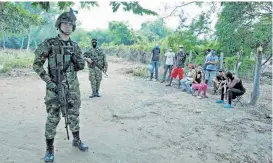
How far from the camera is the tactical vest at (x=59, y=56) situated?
4.07 m

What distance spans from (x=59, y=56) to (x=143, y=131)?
2.72 meters

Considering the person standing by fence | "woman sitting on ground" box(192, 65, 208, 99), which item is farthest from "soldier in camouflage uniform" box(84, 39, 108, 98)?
the person standing by fence

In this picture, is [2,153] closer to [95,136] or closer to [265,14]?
[95,136]

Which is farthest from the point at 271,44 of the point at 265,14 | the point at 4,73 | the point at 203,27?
the point at 4,73

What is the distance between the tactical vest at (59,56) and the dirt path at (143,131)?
1237 millimetres

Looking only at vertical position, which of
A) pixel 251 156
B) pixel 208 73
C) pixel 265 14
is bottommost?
pixel 251 156

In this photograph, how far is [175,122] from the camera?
7.02 m

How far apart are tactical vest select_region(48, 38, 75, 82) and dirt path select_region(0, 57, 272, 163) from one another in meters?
1.24

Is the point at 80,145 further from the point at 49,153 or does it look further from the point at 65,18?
the point at 65,18

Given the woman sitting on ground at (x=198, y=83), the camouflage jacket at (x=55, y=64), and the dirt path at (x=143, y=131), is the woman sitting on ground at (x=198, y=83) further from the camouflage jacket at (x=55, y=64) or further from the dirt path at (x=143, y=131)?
the camouflage jacket at (x=55, y=64)

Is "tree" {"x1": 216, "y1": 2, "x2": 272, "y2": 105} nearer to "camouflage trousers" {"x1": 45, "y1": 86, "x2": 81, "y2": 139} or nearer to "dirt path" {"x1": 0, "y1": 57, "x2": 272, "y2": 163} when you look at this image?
"dirt path" {"x1": 0, "y1": 57, "x2": 272, "y2": 163}

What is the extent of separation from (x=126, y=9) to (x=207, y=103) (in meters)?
6.68

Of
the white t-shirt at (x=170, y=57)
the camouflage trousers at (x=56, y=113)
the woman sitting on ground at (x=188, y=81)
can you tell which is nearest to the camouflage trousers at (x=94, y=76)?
the woman sitting on ground at (x=188, y=81)

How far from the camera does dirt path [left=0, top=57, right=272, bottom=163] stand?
4.68 meters
